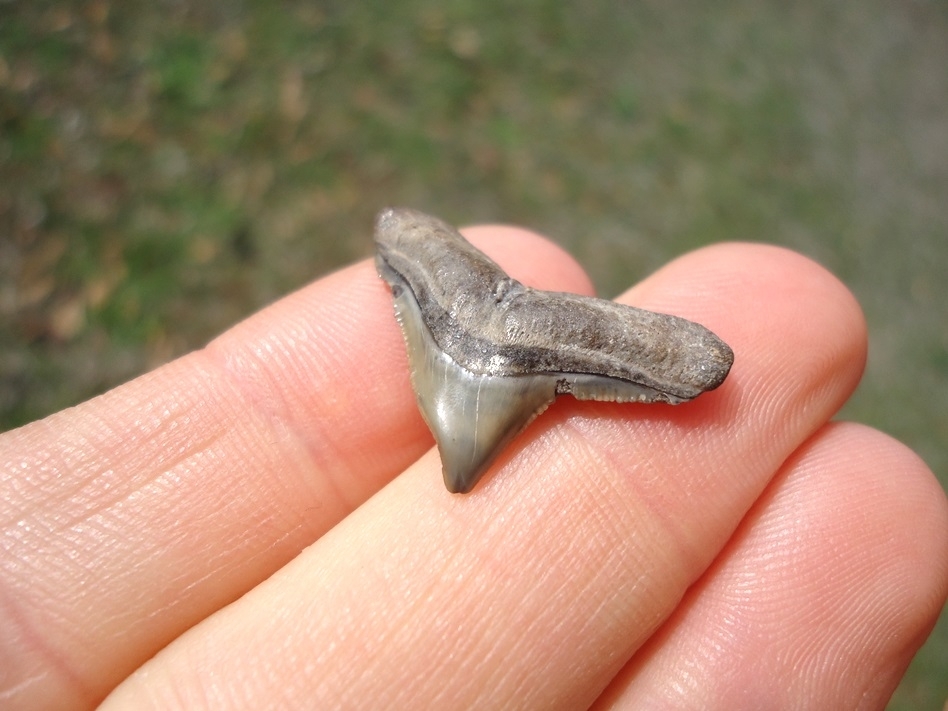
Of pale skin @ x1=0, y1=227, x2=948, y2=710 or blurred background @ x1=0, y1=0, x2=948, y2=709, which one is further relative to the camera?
blurred background @ x1=0, y1=0, x2=948, y2=709

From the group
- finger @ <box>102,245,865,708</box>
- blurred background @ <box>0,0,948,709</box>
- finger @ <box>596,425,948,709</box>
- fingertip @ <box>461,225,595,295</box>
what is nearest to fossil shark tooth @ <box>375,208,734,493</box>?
finger @ <box>102,245,865,708</box>

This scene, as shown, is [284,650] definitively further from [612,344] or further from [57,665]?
[612,344]

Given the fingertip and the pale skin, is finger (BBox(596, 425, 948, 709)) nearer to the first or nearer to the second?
the pale skin

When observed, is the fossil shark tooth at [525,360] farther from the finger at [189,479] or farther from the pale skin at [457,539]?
the finger at [189,479]

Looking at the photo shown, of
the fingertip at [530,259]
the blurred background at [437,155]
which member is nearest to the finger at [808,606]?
the fingertip at [530,259]

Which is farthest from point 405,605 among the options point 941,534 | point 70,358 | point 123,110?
point 123,110

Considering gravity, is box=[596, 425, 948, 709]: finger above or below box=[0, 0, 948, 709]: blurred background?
below
